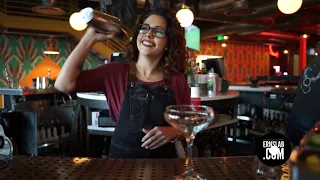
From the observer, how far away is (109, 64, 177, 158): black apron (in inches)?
59.2

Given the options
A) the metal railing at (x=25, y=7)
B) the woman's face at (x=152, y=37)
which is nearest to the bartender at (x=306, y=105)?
the woman's face at (x=152, y=37)

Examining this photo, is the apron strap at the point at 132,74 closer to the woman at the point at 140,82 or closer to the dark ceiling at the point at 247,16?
the woman at the point at 140,82

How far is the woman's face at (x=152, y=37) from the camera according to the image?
1.55 m

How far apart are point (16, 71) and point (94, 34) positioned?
27.9 ft

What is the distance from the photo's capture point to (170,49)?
5.60 feet

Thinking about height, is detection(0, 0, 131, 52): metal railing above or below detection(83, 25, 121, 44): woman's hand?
above

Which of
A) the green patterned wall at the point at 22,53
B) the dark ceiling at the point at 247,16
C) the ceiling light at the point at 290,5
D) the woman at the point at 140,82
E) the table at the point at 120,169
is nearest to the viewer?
the table at the point at 120,169

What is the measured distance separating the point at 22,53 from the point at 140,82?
336 inches

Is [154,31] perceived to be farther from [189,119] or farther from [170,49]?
[189,119]

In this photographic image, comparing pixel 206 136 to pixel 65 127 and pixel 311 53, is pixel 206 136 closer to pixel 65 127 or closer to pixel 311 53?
pixel 65 127

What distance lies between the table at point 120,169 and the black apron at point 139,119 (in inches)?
9.8

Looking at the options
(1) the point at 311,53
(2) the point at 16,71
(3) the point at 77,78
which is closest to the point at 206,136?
(3) the point at 77,78

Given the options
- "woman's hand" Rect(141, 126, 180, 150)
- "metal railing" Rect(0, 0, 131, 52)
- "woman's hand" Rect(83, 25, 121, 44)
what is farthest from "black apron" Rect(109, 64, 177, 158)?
"metal railing" Rect(0, 0, 131, 52)

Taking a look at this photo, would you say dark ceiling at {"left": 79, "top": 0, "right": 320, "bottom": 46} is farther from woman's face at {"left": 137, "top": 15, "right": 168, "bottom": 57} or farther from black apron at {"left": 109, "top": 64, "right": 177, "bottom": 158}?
black apron at {"left": 109, "top": 64, "right": 177, "bottom": 158}
